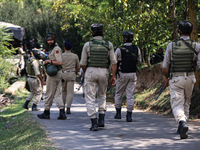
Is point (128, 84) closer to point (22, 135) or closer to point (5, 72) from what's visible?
point (22, 135)

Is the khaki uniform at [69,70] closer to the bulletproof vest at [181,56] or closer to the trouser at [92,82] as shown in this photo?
the trouser at [92,82]

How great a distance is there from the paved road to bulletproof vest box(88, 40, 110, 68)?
1.34 meters

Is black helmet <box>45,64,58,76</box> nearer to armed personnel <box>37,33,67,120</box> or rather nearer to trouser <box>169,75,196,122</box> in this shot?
armed personnel <box>37,33,67,120</box>

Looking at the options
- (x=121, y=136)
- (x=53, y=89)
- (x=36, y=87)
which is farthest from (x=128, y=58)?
(x=36, y=87)

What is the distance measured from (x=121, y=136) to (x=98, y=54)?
1.73 meters

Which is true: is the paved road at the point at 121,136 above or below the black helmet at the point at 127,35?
below

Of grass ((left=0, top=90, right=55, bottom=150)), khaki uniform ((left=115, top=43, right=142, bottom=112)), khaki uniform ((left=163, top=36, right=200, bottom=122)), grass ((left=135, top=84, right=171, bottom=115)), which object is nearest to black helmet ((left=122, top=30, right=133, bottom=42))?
khaki uniform ((left=115, top=43, right=142, bottom=112))

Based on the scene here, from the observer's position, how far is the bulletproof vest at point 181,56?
7141 millimetres

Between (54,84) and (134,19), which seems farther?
(134,19)

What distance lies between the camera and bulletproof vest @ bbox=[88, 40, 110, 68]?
26.2 ft

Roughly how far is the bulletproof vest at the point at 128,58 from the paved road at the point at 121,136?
49.6 inches

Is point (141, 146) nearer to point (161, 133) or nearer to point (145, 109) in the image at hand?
point (161, 133)

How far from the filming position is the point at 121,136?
24.1 ft

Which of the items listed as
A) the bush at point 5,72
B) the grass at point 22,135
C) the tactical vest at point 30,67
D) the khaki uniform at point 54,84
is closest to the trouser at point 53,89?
the khaki uniform at point 54,84
